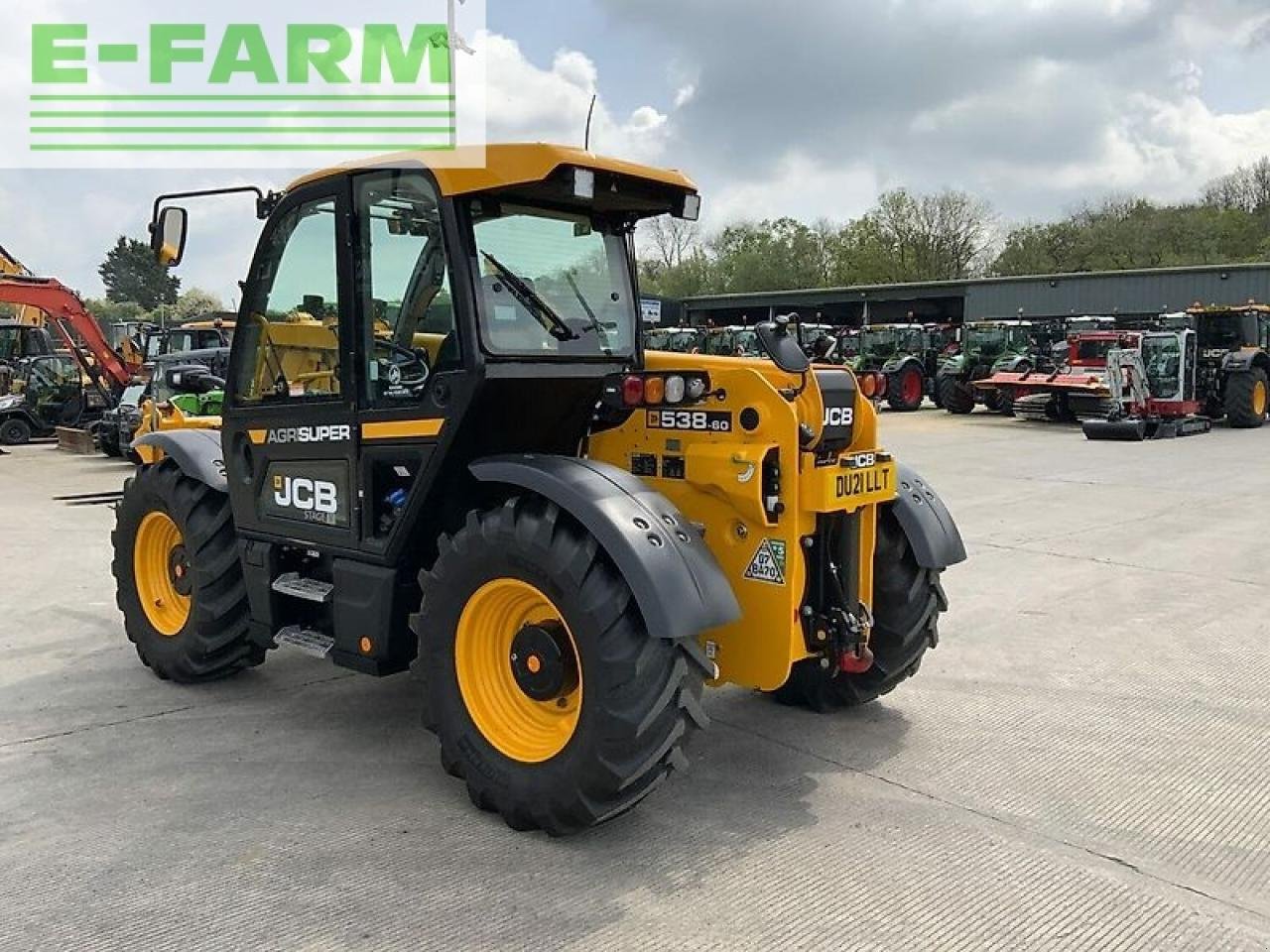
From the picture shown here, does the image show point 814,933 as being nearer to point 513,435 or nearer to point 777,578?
point 777,578

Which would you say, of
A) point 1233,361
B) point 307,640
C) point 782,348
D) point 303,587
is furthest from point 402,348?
point 1233,361

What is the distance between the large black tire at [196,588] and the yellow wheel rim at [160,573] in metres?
0.02

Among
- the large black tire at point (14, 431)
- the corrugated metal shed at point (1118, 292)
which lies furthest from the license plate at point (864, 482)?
the corrugated metal shed at point (1118, 292)

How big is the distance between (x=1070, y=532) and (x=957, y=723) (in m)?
5.04

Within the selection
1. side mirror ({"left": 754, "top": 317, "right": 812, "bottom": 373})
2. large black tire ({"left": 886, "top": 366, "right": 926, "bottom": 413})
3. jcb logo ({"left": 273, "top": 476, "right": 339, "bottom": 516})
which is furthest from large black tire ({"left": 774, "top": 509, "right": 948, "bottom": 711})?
large black tire ({"left": 886, "top": 366, "right": 926, "bottom": 413})

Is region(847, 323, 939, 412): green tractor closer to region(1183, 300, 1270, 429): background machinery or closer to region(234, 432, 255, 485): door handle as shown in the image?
region(1183, 300, 1270, 429): background machinery

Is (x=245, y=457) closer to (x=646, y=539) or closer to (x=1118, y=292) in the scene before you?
(x=646, y=539)

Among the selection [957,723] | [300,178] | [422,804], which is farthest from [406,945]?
[300,178]

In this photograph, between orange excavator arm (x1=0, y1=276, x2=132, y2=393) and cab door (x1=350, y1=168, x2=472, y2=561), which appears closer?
cab door (x1=350, y1=168, x2=472, y2=561)

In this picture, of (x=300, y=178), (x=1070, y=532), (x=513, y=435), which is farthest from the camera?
(x=1070, y=532)

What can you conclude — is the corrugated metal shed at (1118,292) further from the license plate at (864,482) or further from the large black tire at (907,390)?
the license plate at (864,482)

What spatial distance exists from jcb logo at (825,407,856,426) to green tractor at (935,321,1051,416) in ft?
66.0

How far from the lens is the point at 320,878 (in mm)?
→ 3156

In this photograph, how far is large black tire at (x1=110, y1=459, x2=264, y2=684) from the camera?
15.5 feet
